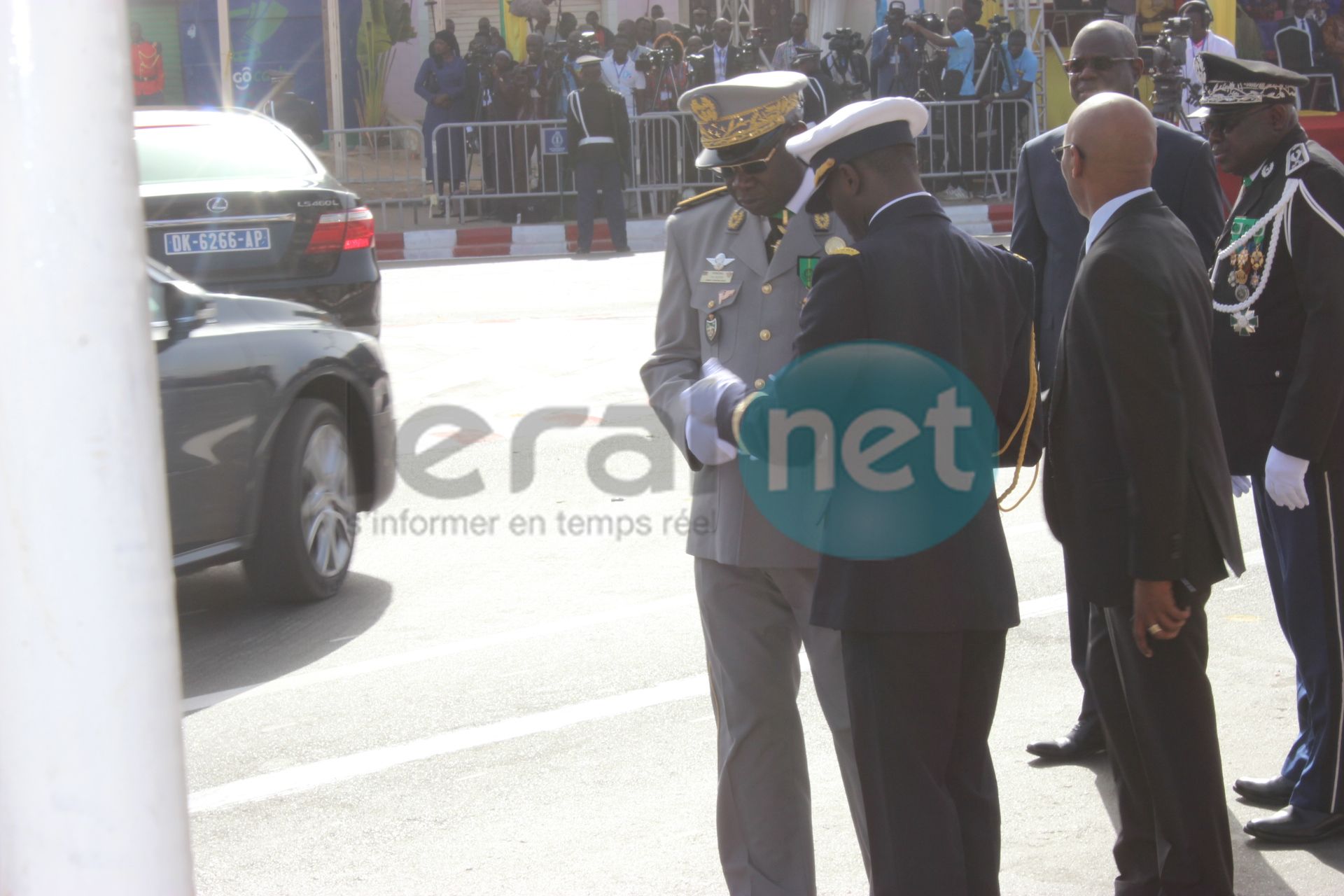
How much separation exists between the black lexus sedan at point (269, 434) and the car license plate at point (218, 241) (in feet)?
7.70

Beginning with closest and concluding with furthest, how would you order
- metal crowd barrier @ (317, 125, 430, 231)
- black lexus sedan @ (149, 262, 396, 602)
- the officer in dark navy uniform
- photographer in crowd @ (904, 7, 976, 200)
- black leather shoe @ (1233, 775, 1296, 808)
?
the officer in dark navy uniform → black leather shoe @ (1233, 775, 1296, 808) → black lexus sedan @ (149, 262, 396, 602) → photographer in crowd @ (904, 7, 976, 200) → metal crowd barrier @ (317, 125, 430, 231)

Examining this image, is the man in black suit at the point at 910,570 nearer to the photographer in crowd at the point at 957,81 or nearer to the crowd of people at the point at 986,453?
the crowd of people at the point at 986,453

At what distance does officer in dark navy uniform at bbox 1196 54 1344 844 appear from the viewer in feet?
11.9

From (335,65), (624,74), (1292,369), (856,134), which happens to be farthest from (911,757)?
(335,65)

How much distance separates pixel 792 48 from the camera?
59.5 ft

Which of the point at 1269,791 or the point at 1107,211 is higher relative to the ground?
the point at 1107,211

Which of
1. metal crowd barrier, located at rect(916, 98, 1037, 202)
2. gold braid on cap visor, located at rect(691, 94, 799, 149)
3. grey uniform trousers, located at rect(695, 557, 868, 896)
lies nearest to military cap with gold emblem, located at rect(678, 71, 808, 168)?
gold braid on cap visor, located at rect(691, 94, 799, 149)

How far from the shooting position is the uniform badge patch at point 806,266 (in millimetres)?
3209

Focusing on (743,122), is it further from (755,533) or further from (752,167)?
(755,533)

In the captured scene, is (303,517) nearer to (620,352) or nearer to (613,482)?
(613,482)

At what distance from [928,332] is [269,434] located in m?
3.53

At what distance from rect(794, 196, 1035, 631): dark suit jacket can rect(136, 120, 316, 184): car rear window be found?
21.5 feet

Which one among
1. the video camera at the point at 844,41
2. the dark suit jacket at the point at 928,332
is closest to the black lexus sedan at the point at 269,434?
the dark suit jacket at the point at 928,332
